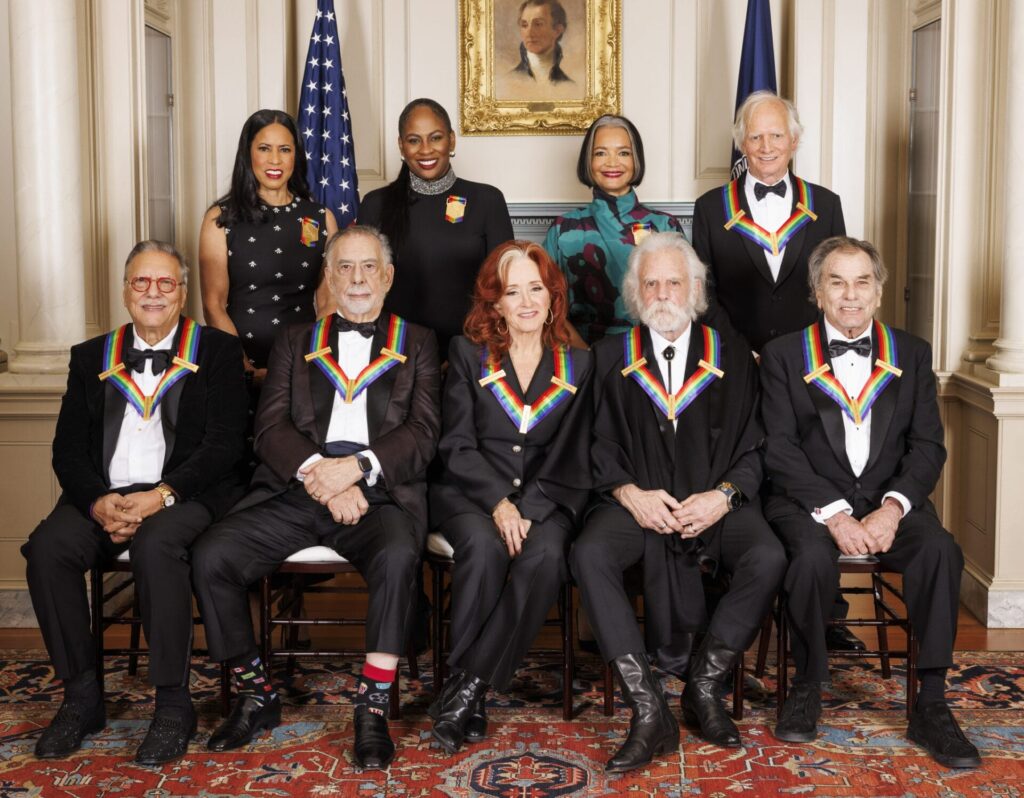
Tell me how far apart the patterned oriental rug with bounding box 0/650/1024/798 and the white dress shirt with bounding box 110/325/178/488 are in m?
0.70

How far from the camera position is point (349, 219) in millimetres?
5820

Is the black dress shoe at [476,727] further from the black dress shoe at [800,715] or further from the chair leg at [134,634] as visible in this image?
the chair leg at [134,634]

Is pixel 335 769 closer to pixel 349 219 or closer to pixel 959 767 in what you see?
pixel 959 767

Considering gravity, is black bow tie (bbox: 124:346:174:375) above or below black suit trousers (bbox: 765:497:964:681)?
above

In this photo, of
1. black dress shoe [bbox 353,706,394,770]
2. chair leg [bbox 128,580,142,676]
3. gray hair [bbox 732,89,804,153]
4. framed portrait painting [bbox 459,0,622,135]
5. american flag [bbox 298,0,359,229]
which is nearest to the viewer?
black dress shoe [bbox 353,706,394,770]

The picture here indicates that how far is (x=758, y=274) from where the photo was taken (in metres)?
4.26

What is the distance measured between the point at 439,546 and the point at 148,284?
1.21m

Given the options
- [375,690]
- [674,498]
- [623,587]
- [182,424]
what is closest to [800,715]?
[623,587]

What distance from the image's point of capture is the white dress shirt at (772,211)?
14.0 feet

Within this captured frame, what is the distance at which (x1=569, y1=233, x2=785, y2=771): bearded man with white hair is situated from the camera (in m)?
3.45

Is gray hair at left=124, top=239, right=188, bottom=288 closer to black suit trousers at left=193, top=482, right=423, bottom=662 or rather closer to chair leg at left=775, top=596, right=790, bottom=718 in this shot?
black suit trousers at left=193, top=482, right=423, bottom=662

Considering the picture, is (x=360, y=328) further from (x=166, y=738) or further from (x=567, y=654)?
(x=166, y=738)

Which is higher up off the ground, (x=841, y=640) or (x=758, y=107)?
(x=758, y=107)

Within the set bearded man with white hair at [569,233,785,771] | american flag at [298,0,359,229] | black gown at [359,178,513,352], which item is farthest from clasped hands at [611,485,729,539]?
american flag at [298,0,359,229]
